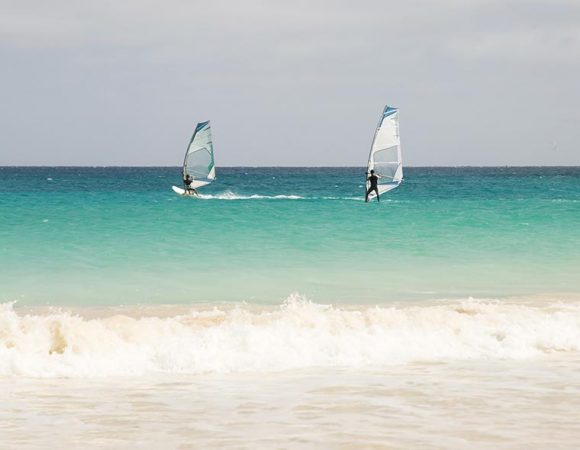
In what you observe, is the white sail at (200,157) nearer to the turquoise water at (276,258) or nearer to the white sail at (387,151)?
the white sail at (387,151)

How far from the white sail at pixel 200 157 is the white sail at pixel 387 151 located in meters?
14.7

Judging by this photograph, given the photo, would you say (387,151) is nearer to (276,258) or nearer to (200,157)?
(276,258)

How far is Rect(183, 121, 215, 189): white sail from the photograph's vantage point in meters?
50.8

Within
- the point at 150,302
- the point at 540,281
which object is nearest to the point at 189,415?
the point at 150,302

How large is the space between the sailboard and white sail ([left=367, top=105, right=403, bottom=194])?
14688mm

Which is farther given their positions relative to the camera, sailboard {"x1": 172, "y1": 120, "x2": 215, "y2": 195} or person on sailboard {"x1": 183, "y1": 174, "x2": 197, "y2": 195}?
person on sailboard {"x1": 183, "y1": 174, "x2": 197, "y2": 195}

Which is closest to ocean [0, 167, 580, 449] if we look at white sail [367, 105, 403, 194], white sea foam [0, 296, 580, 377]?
white sea foam [0, 296, 580, 377]

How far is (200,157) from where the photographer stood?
5209 cm

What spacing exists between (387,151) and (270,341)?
27833 mm

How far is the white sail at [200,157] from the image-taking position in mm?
50812

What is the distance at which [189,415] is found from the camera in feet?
23.6

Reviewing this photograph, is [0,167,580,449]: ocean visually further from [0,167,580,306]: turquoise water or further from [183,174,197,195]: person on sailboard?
[183,174,197,195]: person on sailboard

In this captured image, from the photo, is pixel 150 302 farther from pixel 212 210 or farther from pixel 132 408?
pixel 212 210

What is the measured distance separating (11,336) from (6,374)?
1.20 m
